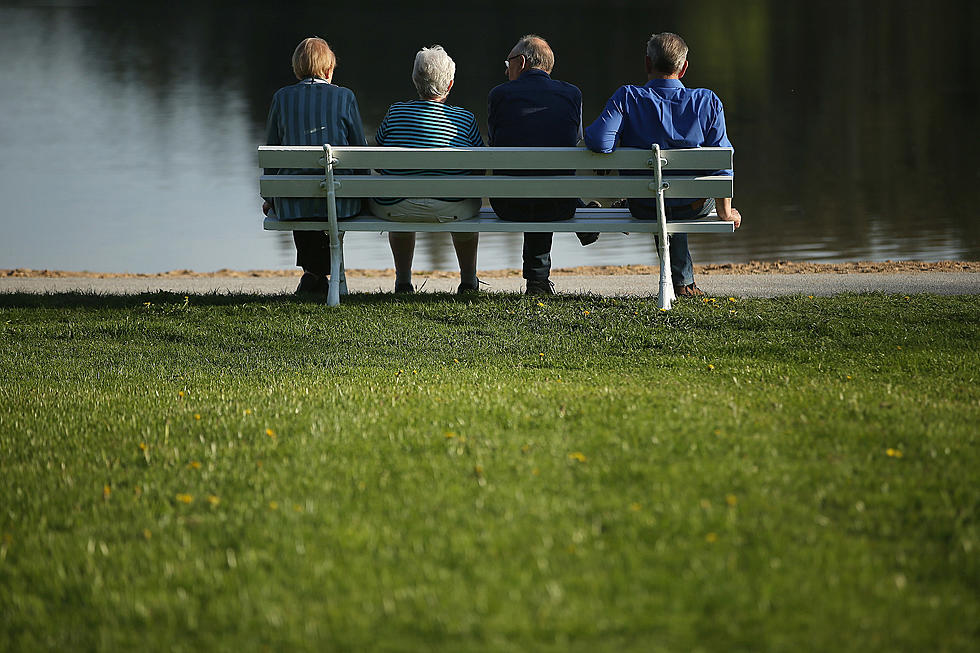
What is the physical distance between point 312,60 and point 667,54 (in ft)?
8.35

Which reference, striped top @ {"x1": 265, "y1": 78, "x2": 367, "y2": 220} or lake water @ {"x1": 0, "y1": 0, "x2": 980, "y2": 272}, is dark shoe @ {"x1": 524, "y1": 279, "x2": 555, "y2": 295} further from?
lake water @ {"x1": 0, "y1": 0, "x2": 980, "y2": 272}

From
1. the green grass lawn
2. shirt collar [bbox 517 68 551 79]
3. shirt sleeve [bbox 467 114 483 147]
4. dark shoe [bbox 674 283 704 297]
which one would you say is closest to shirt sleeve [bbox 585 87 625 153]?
shirt collar [bbox 517 68 551 79]

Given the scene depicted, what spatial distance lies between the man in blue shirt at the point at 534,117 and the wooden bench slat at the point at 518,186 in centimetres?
33

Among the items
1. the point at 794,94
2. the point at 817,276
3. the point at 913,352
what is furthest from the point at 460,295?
the point at 794,94

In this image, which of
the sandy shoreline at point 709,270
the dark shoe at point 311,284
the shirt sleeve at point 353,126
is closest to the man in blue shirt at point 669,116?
the shirt sleeve at point 353,126

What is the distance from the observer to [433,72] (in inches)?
305

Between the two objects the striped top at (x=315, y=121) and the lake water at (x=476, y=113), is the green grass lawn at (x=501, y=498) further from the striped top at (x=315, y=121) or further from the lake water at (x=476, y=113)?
the lake water at (x=476, y=113)

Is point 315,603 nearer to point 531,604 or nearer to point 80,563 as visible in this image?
point 531,604

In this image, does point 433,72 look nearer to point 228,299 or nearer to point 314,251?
point 314,251

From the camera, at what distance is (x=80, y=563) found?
330cm

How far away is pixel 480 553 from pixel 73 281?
929cm

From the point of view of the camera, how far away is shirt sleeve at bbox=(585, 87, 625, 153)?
7.34 metres

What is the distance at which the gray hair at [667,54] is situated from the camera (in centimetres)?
754

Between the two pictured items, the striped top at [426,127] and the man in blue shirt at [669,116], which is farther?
the striped top at [426,127]
